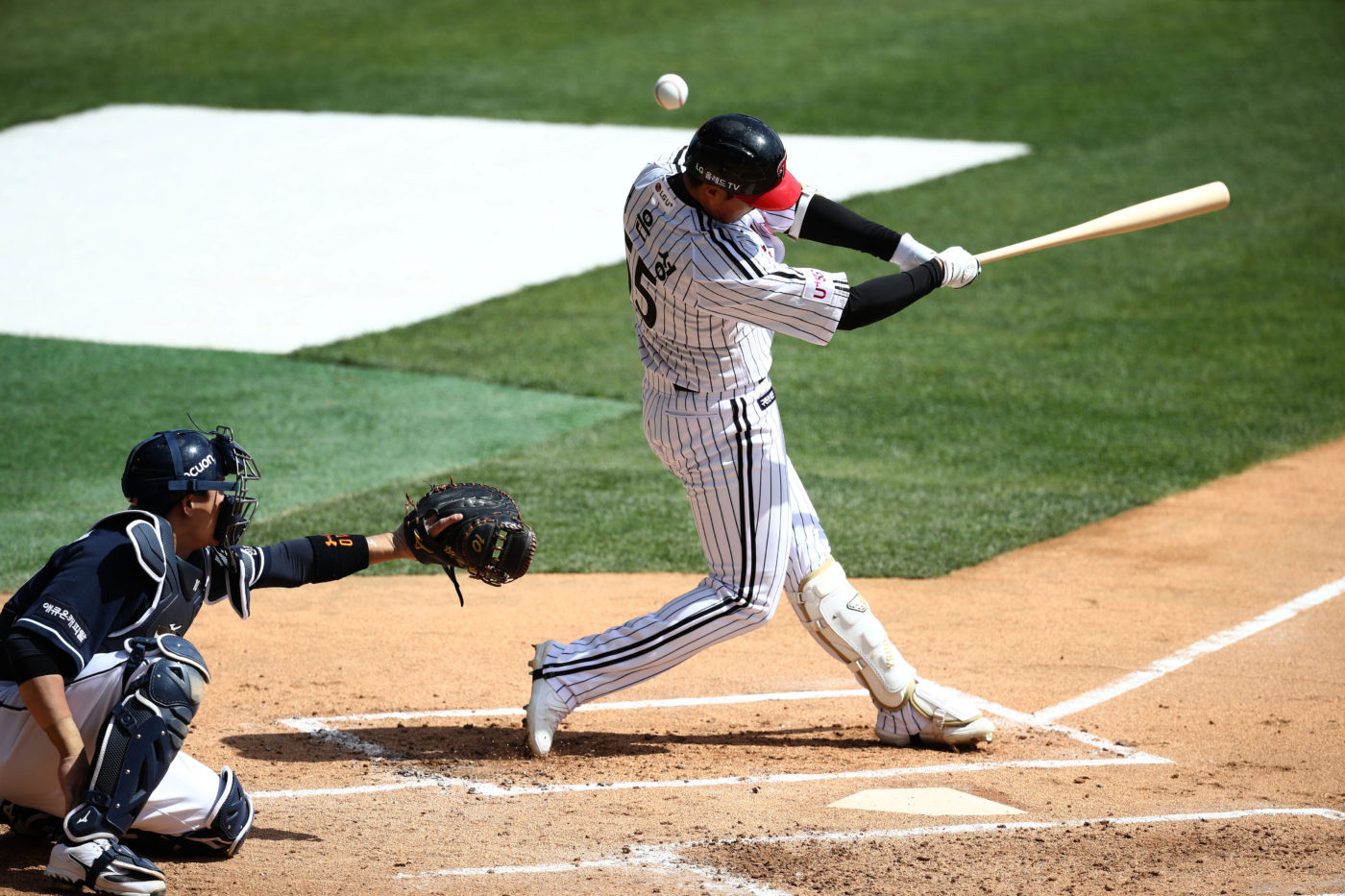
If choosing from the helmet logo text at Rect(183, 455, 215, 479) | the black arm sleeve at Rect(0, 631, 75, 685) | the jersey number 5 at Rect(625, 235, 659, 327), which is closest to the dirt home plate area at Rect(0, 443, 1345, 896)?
the black arm sleeve at Rect(0, 631, 75, 685)

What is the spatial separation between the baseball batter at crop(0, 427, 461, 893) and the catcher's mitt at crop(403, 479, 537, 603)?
48cm

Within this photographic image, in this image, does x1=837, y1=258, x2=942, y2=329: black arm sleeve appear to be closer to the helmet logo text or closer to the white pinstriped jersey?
the white pinstriped jersey

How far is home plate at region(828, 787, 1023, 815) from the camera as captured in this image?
4.23 m

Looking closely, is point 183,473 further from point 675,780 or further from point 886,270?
point 886,270

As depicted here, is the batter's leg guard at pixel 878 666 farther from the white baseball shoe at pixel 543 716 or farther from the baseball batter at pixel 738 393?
the white baseball shoe at pixel 543 716

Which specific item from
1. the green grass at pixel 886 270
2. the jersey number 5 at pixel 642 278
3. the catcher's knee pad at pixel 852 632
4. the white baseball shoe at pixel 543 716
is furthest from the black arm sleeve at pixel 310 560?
the green grass at pixel 886 270

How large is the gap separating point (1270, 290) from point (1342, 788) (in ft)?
28.9

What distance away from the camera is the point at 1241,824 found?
4129mm

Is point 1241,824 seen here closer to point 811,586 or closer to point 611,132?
point 811,586

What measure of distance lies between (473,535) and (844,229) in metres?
1.64

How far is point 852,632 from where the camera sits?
4.75m

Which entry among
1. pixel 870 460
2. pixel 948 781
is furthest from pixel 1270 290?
pixel 948 781

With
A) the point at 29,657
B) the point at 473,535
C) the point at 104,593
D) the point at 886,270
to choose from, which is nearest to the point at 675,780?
the point at 473,535

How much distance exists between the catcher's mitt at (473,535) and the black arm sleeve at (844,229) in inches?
56.6
